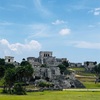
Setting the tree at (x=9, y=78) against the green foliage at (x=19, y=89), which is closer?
the green foliage at (x=19, y=89)

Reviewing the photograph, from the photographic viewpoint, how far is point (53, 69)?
159000 mm

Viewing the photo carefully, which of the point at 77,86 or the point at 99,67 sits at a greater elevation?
the point at 99,67

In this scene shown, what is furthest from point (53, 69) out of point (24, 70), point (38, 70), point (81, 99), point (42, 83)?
point (81, 99)

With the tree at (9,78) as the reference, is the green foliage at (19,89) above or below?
below

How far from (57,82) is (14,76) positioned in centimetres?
3280

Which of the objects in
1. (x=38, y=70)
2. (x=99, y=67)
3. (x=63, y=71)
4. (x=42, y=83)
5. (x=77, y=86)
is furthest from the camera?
(x=99, y=67)

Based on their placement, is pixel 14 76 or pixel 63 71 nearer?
→ pixel 14 76

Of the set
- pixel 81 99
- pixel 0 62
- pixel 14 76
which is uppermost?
pixel 0 62

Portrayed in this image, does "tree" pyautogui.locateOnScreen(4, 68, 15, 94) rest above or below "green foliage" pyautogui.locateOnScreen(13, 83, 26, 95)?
above

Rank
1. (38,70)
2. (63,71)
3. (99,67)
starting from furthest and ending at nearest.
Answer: (99,67)
(63,71)
(38,70)

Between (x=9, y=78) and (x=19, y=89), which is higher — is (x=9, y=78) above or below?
above

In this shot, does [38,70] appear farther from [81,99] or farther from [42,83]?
[81,99]

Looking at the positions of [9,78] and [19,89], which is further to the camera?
[9,78]

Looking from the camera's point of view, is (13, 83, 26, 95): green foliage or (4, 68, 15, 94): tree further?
(4, 68, 15, 94): tree
